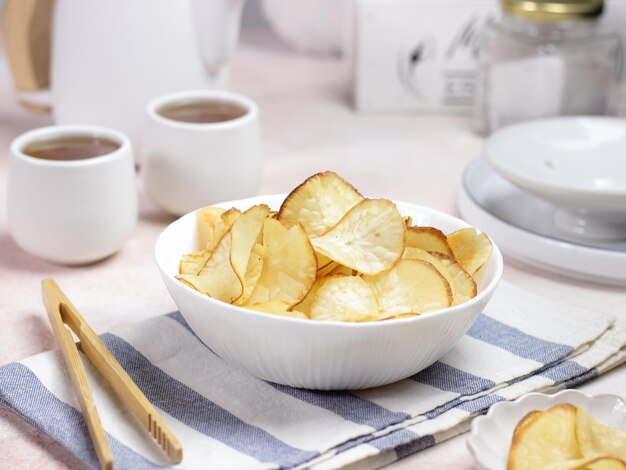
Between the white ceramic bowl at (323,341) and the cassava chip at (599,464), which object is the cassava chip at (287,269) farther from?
the cassava chip at (599,464)

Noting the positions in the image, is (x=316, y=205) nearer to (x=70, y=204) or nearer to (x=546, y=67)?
(x=70, y=204)

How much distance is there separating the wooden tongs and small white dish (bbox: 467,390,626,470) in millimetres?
165

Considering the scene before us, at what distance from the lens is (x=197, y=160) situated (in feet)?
3.00

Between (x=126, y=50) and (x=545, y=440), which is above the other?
(x=126, y=50)

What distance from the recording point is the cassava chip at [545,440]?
1.74 feet

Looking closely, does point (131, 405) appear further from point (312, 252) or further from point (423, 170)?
point (423, 170)

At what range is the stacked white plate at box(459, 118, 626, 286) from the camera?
0.82 meters

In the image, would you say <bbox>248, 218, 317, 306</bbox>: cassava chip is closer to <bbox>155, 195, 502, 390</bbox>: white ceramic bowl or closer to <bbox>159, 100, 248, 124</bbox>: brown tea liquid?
<bbox>155, 195, 502, 390</bbox>: white ceramic bowl

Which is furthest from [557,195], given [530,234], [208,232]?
[208,232]

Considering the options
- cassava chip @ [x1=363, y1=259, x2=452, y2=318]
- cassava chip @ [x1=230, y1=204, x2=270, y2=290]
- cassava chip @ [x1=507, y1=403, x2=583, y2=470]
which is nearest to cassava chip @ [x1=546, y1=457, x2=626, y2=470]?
cassava chip @ [x1=507, y1=403, x2=583, y2=470]

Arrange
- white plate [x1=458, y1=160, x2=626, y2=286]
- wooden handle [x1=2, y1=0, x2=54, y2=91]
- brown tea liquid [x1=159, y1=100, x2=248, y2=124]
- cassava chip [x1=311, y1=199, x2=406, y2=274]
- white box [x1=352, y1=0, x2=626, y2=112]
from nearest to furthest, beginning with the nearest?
cassava chip [x1=311, y1=199, x2=406, y2=274] < white plate [x1=458, y1=160, x2=626, y2=286] < brown tea liquid [x1=159, y1=100, x2=248, y2=124] < wooden handle [x1=2, y1=0, x2=54, y2=91] < white box [x1=352, y1=0, x2=626, y2=112]

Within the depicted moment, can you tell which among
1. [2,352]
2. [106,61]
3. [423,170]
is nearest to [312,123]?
[423,170]

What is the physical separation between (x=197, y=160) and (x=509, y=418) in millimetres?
446

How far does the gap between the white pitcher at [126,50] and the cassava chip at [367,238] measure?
1.53 ft
